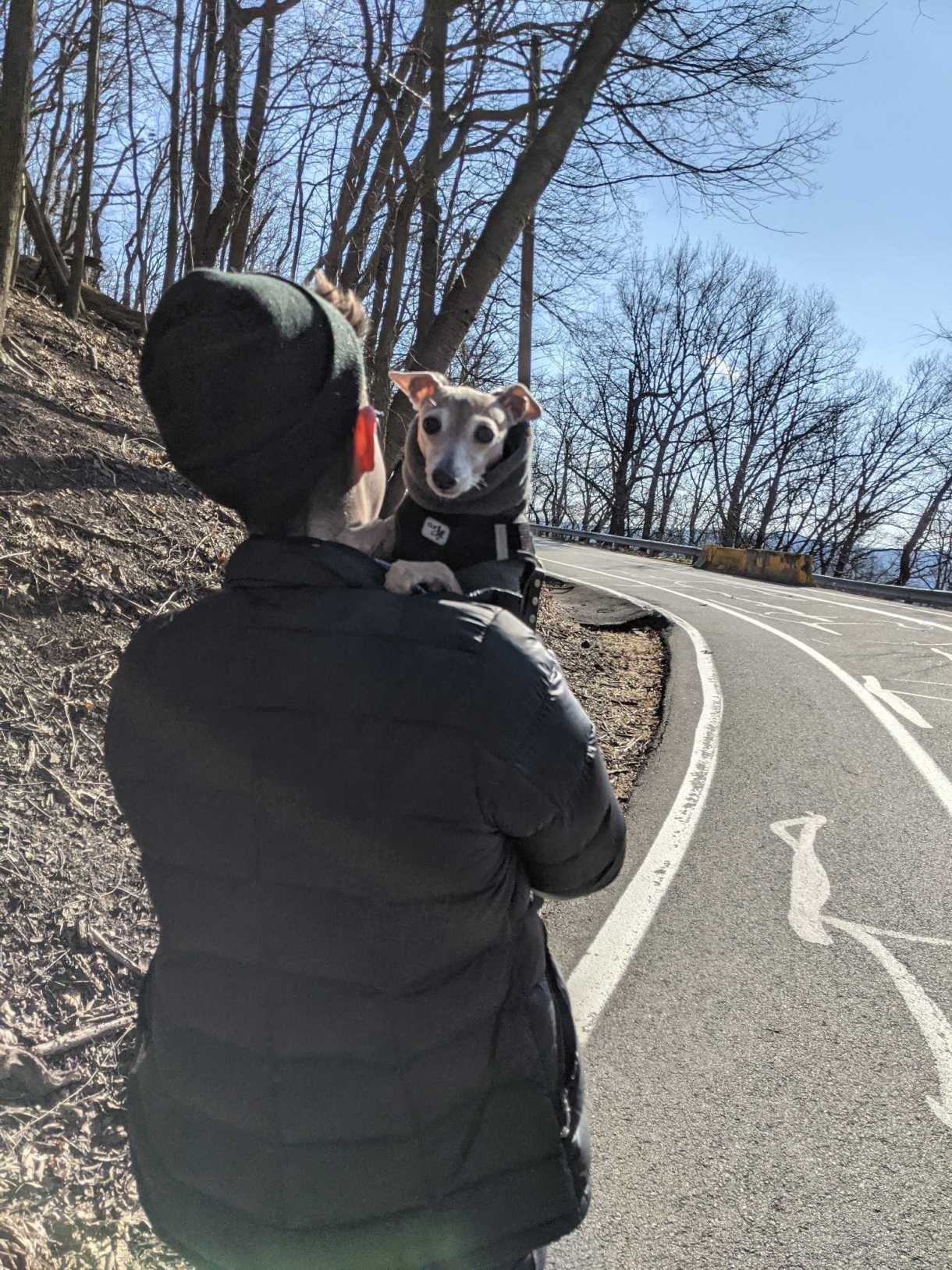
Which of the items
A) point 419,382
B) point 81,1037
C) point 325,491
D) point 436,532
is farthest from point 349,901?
point 81,1037

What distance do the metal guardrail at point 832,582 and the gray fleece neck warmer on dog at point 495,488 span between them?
14.6 metres

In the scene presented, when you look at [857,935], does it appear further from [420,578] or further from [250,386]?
[250,386]

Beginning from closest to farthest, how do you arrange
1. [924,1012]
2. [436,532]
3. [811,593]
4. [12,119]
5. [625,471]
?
[436,532] → [924,1012] → [12,119] → [811,593] → [625,471]

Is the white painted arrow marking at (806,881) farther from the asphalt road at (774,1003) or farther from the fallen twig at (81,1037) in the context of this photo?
the fallen twig at (81,1037)

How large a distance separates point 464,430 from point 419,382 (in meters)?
0.42

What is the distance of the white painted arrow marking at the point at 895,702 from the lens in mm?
8672

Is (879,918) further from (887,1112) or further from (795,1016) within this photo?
(887,1112)

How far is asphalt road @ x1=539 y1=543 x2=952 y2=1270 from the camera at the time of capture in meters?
2.83

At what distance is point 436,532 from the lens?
2.64 metres

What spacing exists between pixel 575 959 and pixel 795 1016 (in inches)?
39.3

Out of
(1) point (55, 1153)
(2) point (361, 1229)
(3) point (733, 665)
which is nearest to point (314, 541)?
(2) point (361, 1229)

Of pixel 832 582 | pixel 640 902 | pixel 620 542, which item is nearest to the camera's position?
pixel 640 902

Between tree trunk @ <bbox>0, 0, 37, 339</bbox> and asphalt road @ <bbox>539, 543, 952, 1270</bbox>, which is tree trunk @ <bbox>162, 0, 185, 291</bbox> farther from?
asphalt road @ <bbox>539, 543, 952, 1270</bbox>

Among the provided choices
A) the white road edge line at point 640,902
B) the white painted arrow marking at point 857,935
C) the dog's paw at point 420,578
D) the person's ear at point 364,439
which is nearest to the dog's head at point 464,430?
the dog's paw at point 420,578
